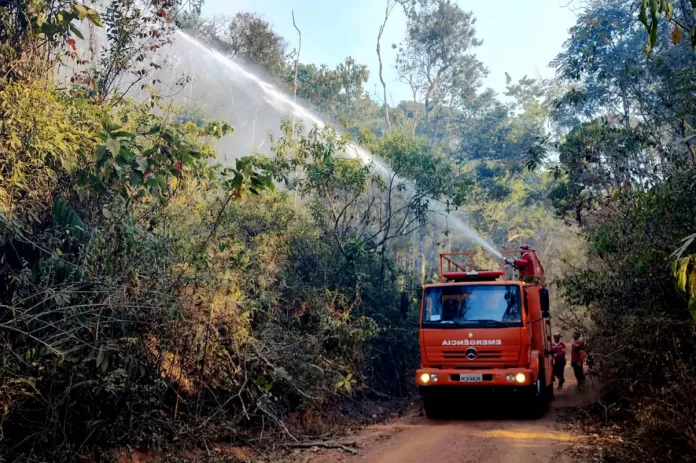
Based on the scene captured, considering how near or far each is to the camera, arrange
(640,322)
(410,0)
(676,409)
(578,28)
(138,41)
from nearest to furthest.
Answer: (676,409)
(640,322)
(138,41)
(578,28)
(410,0)

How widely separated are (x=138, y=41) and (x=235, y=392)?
6.66m

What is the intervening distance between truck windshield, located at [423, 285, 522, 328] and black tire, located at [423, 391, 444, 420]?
1.36 m

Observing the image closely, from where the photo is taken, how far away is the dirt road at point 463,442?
853cm

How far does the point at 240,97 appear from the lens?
33.5 metres

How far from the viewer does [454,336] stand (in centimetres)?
1168

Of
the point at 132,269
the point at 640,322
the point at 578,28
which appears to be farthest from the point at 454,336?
the point at 578,28

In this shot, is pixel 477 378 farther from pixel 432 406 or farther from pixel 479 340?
pixel 432 406

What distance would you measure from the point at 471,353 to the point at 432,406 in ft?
4.80

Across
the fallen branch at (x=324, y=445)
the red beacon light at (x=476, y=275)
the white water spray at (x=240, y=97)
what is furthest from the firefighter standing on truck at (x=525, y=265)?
the white water spray at (x=240, y=97)

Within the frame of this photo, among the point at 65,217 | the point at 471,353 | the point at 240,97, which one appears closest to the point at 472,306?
the point at 471,353

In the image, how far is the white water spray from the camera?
99.4ft

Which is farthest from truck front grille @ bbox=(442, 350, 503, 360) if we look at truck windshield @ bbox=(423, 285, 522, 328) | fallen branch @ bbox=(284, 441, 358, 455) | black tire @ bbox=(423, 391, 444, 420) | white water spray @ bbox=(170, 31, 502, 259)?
white water spray @ bbox=(170, 31, 502, 259)

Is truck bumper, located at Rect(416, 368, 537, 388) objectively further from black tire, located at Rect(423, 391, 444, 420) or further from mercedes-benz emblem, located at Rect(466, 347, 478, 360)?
black tire, located at Rect(423, 391, 444, 420)

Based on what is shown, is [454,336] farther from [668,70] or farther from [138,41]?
[668,70]
